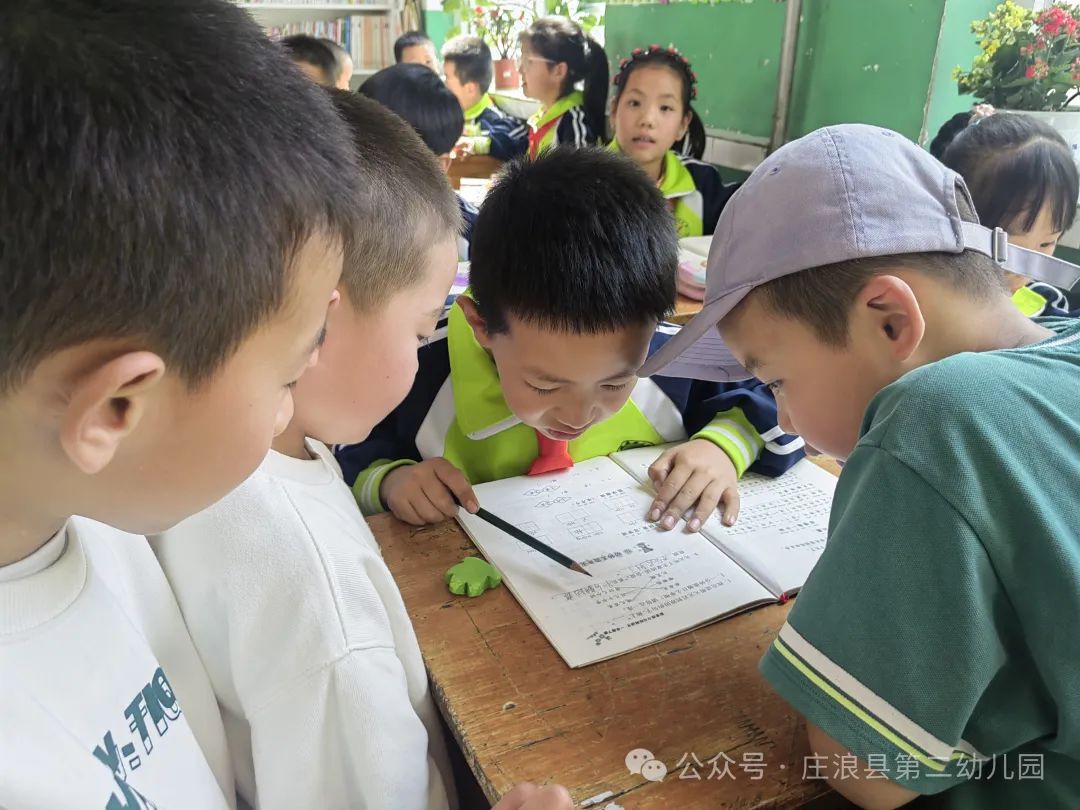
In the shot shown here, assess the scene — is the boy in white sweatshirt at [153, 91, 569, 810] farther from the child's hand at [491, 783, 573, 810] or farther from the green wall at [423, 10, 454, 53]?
the green wall at [423, 10, 454, 53]

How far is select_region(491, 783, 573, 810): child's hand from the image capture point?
1.96ft

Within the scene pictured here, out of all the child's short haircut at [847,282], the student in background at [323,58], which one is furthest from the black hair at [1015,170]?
the student in background at [323,58]

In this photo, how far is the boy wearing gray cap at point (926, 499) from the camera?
0.55 meters

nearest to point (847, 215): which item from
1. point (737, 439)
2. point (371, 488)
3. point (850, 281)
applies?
point (850, 281)

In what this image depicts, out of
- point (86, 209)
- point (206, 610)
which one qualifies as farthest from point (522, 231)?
point (86, 209)

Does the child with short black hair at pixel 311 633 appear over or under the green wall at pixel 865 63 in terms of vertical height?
under

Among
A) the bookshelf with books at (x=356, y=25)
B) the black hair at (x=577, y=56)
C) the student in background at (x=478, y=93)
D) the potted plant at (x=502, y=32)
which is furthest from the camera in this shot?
the bookshelf with books at (x=356, y=25)

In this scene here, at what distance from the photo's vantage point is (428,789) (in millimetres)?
777

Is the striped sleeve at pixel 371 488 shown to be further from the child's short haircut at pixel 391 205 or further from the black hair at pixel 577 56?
the black hair at pixel 577 56

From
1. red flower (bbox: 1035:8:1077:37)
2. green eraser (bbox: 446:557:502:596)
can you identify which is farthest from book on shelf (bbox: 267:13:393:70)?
Result: green eraser (bbox: 446:557:502:596)

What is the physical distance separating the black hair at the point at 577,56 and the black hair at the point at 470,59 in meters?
0.74

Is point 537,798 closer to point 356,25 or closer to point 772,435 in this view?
point 772,435

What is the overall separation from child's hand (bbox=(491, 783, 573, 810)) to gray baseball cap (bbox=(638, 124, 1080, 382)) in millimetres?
483

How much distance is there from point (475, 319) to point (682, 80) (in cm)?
233
